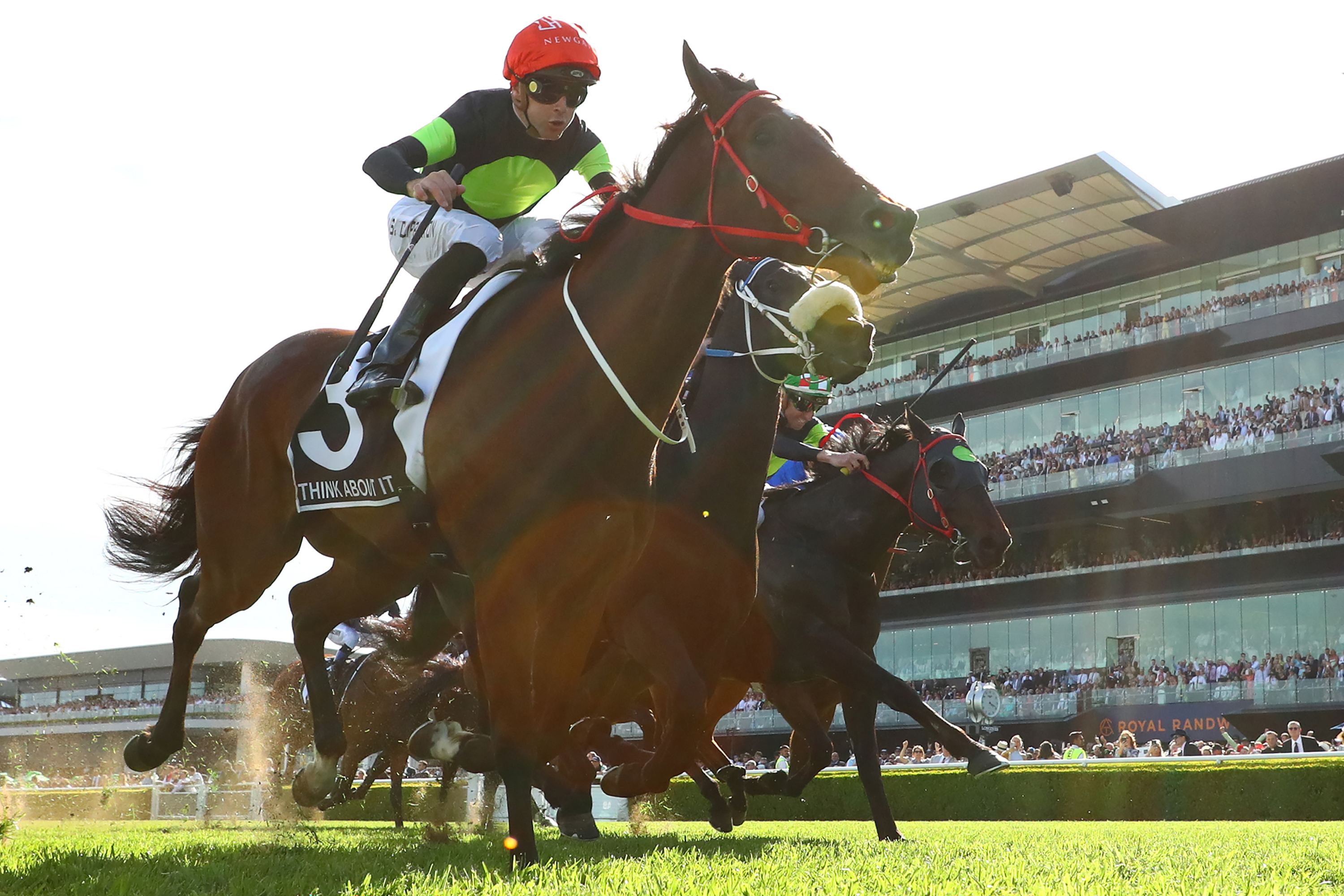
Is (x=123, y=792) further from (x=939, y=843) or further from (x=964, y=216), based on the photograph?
(x=964, y=216)

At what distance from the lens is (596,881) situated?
10.8 feet

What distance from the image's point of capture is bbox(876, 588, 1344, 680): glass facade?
27234 millimetres

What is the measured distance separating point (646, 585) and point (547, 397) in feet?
5.35

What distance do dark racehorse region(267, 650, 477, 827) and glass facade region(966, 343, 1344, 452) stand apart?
26248 mm

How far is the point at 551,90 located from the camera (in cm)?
442

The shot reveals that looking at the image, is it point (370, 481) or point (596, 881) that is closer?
point (596, 881)

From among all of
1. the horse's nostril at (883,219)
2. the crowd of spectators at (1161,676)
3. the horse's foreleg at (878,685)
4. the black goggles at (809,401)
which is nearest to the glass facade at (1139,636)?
the crowd of spectators at (1161,676)

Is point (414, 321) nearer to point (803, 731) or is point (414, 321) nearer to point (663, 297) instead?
point (663, 297)

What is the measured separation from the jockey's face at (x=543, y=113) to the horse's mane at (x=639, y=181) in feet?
1.73

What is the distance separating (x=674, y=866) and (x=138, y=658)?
5546 cm

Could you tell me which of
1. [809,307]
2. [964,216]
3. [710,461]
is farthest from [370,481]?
[964,216]

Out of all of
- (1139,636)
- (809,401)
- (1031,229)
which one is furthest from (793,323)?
(1031,229)

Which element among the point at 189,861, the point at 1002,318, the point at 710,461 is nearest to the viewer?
the point at 189,861

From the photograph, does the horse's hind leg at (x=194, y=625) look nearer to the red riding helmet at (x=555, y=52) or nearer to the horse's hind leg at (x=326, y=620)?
the horse's hind leg at (x=326, y=620)
